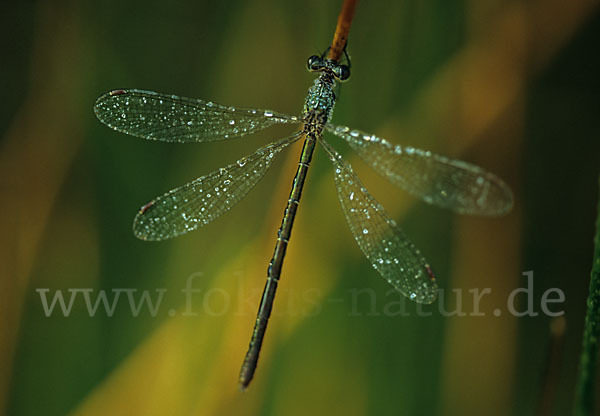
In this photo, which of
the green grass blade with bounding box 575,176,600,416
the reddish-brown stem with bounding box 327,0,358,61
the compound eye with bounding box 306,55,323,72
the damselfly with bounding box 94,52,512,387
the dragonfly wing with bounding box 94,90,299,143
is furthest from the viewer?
the compound eye with bounding box 306,55,323,72

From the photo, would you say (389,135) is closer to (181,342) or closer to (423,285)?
(423,285)

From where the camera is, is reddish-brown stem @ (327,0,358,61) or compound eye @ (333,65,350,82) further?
compound eye @ (333,65,350,82)

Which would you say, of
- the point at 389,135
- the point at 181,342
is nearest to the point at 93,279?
the point at 181,342

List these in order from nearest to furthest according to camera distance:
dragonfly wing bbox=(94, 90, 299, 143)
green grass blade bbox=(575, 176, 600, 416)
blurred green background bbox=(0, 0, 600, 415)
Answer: green grass blade bbox=(575, 176, 600, 416) → dragonfly wing bbox=(94, 90, 299, 143) → blurred green background bbox=(0, 0, 600, 415)

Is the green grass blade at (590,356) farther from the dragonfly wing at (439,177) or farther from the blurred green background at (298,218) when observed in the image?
the blurred green background at (298,218)

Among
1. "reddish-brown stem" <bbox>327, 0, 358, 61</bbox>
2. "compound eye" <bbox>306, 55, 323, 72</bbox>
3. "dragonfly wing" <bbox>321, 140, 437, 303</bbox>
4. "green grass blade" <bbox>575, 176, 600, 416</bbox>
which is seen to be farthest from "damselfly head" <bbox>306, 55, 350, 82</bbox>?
"green grass blade" <bbox>575, 176, 600, 416</bbox>

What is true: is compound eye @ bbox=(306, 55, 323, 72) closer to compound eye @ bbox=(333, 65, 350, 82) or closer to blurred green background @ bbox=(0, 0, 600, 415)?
compound eye @ bbox=(333, 65, 350, 82)

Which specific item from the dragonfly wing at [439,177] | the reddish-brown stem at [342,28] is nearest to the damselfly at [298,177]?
the dragonfly wing at [439,177]
